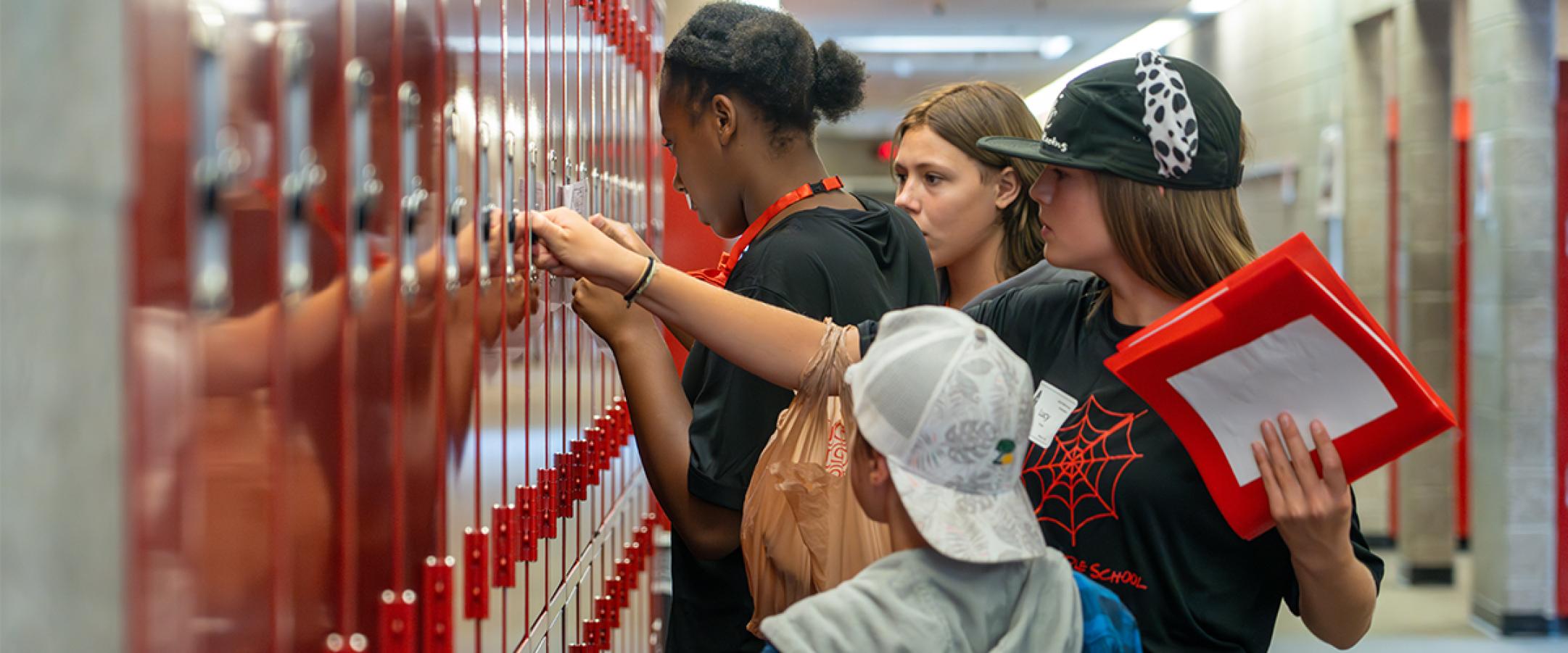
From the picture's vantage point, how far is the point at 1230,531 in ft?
5.16

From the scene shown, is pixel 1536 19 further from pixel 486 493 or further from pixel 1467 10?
pixel 486 493

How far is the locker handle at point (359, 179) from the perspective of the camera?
1029mm

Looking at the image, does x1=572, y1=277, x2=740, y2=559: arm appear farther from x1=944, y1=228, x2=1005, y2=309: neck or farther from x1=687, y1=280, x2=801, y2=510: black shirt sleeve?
x1=944, y1=228, x2=1005, y2=309: neck

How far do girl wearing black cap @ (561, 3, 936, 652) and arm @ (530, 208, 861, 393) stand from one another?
0.15 meters

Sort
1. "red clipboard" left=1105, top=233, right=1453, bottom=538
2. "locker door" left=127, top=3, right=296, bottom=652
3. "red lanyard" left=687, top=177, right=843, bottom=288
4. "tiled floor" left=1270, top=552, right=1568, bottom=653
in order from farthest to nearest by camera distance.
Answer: "tiled floor" left=1270, top=552, right=1568, bottom=653 → "red lanyard" left=687, top=177, right=843, bottom=288 → "red clipboard" left=1105, top=233, right=1453, bottom=538 → "locker door" left=127, top=3, right=296, bottom=652

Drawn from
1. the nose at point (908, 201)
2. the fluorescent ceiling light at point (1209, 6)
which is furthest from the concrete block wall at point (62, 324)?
the fluorescent ceiling light at point (1209, 6)

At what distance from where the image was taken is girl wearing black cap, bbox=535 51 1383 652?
5.03ft

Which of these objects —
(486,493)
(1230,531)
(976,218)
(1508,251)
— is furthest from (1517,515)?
(486,493)

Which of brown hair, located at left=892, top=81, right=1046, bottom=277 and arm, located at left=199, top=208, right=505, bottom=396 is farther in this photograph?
brown hair, located at left=892, top=81, right=1046, bottom=277

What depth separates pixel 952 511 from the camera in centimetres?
130

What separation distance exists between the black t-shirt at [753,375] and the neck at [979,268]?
78 centimetres

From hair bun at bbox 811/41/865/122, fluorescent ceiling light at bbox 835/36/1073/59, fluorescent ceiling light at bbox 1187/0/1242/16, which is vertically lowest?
hair bun at bbox 811/41/865/122

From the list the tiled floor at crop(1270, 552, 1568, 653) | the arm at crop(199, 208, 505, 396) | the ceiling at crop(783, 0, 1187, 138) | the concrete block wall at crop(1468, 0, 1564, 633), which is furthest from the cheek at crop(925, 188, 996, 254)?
the ceiling at crop(783, 0, 1187, 138)

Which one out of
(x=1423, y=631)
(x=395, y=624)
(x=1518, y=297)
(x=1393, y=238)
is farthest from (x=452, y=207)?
(x=1393, y=238)
